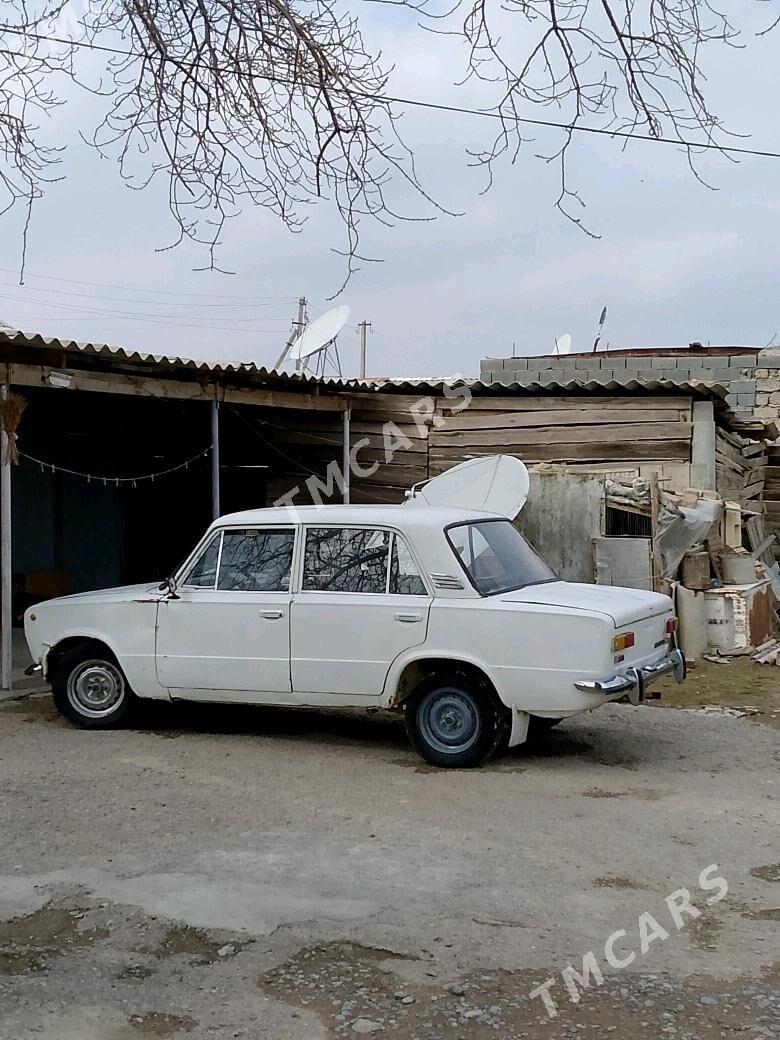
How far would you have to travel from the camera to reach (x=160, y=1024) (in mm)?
3744

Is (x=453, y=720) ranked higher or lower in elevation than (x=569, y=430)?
lower

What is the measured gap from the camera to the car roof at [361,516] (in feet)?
25.0

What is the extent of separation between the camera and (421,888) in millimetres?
5023

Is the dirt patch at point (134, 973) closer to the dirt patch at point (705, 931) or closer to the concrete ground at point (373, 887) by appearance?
the concrete ground at point (373, 887)

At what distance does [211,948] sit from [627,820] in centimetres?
257

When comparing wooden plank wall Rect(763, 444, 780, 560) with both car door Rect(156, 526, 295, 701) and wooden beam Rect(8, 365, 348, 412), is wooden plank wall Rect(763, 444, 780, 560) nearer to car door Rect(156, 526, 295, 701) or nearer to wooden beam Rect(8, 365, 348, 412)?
wooden beam Rect(8, 365, 348, 412)

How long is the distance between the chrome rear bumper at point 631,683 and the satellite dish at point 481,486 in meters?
Result: 4.84

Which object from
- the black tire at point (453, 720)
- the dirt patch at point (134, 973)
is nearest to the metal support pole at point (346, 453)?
the black tire at point (453, 720)

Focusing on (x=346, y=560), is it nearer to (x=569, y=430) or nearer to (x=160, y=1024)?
(x=160, y=1024)

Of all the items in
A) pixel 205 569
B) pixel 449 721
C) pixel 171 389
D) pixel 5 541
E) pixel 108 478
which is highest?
pixel 171 389

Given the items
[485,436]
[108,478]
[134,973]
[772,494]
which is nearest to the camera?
[134,973]

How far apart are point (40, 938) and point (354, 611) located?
3329 mm

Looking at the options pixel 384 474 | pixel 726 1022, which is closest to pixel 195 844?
pixel 726 1022

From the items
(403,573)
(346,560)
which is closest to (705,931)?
(403,573)
